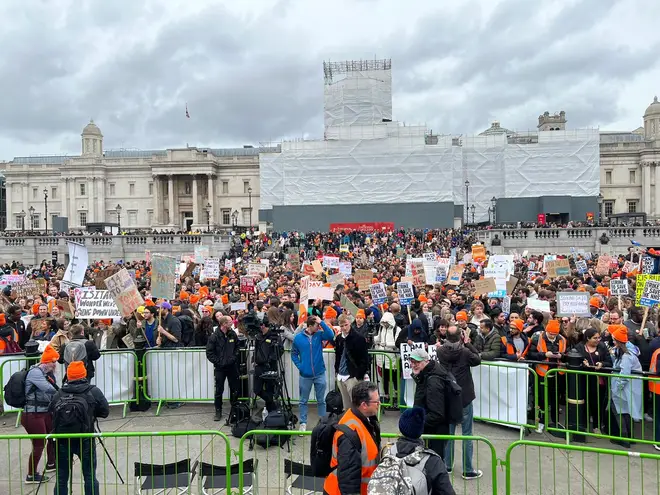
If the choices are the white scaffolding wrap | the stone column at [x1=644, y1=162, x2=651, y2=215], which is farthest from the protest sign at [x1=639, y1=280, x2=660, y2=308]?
the stone column at [x1=644, y1=162, x2=651, y2=215]

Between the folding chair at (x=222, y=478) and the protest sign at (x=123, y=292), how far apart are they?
5240mm

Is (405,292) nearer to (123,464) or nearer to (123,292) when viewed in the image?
(123,292)

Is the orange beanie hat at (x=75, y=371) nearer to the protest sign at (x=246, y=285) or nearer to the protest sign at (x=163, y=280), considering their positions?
the protest sign at (x=163, y=280)

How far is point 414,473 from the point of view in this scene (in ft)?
11.5

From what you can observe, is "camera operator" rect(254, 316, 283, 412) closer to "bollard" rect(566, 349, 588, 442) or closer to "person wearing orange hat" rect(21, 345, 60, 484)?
"person wearing orange hat" rect(21, 345, 60, 484)

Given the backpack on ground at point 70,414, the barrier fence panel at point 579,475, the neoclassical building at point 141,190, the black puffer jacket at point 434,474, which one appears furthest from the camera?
the neoclassical building at point 141,190

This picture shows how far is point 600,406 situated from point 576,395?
2.21ft

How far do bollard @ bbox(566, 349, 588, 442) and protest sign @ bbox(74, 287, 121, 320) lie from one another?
7941 millimetres

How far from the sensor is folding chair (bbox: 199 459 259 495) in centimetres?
548

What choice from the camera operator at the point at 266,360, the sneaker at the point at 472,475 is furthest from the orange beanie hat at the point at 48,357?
the sneaker at the point at 472,475

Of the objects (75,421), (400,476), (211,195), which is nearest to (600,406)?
(400,476)

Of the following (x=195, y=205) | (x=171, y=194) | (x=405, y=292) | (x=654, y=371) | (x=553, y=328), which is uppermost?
(x=171, y=194)

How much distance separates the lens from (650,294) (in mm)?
10352

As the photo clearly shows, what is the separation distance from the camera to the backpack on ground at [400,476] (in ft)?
11.2
